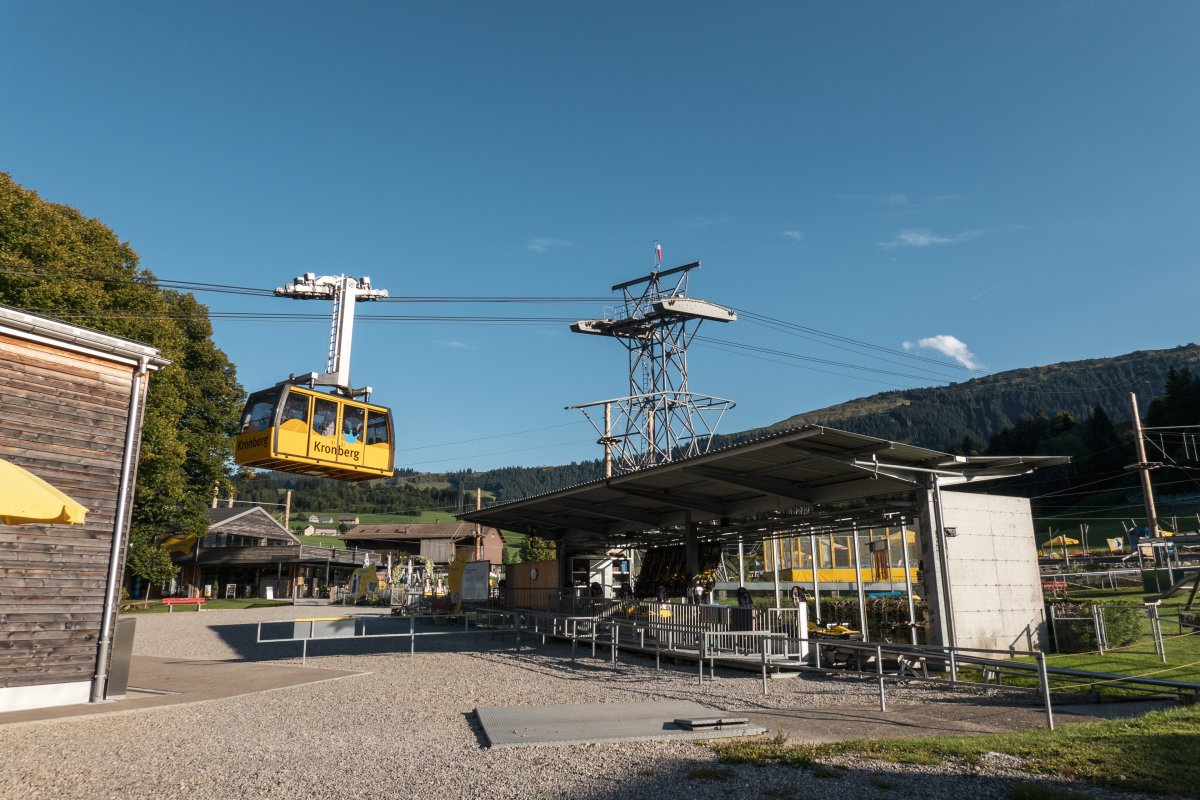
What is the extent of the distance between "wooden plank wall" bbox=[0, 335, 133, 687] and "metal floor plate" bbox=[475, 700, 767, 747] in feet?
22.7

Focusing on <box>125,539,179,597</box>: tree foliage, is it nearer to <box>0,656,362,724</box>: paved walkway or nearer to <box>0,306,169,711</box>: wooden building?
<box>0,656,362,724</box>: paved walkway

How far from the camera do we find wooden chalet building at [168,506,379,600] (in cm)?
5397

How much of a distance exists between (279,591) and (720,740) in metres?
55.9

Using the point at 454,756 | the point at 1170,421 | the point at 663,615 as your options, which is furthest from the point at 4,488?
the point at 1170,421

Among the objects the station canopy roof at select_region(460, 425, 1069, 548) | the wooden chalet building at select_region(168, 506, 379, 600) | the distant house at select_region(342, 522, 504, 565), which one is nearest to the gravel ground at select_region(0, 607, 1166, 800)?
the station canopy roof at select_region(460, 425, 1069, 548)

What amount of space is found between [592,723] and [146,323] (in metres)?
23.9

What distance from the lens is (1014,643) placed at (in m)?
16.2

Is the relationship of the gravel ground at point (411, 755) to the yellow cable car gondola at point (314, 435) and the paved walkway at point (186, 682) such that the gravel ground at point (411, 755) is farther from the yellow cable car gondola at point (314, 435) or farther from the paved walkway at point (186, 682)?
the yellow cable car gondola at point (314, 435)

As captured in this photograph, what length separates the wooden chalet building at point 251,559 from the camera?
53969 millimetres

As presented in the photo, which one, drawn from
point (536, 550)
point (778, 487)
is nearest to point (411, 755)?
point (778, 487)

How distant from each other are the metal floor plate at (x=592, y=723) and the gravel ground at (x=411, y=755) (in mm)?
306

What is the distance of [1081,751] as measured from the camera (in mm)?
7266

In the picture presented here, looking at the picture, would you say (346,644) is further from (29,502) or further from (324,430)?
(29,502)

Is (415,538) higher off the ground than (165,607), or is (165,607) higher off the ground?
(415,538)
